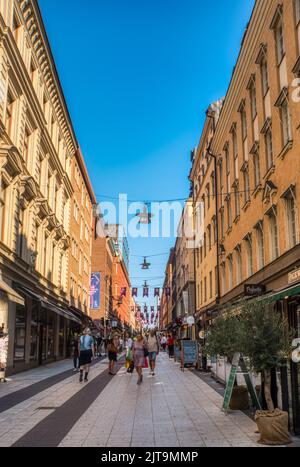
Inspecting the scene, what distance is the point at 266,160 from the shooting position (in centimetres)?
2052

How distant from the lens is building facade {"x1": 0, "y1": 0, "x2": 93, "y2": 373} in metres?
20.3

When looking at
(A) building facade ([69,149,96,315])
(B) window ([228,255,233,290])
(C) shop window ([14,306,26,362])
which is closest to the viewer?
(C) shop window ([14,306,26,362])

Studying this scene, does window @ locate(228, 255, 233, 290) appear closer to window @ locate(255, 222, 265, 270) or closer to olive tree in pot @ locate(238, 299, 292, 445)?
window @ locate(255, 222, 265, 270)

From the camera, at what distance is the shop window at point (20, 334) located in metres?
22.3

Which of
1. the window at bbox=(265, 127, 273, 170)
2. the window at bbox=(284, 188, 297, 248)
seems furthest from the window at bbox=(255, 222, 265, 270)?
the window at bbox=(284, 188, 297, 248)

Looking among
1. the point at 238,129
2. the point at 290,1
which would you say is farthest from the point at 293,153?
the point at 238,129

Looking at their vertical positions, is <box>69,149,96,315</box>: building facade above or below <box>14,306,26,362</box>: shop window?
above

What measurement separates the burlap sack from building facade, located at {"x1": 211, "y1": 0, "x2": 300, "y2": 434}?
106cm

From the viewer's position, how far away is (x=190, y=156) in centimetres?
5644

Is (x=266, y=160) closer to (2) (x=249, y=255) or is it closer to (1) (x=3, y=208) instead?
(2) (x=249, y=255)

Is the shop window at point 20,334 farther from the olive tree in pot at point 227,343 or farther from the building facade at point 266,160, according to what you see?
the olive tree in pot at point 227,343

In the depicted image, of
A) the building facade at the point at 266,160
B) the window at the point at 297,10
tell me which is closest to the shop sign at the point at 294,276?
the building facade at the point at 266,160

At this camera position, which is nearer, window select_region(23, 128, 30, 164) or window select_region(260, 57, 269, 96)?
window select_region(260, 57, 269, 96)

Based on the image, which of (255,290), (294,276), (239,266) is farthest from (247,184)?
(294,276)
